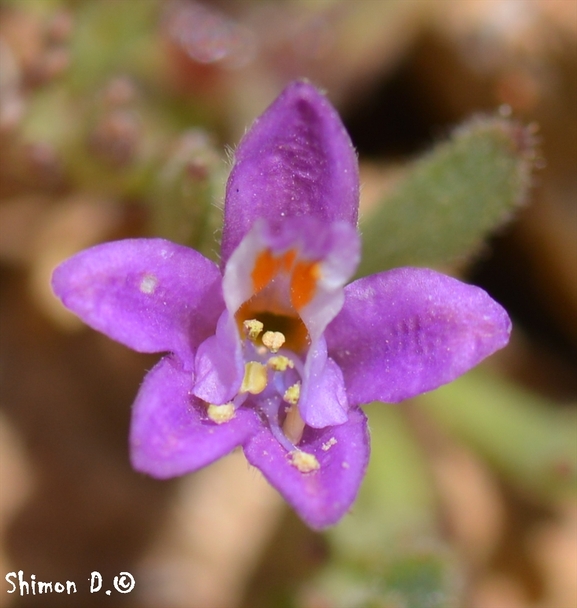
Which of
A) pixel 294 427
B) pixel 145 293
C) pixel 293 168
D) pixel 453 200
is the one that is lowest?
pixel 294 427

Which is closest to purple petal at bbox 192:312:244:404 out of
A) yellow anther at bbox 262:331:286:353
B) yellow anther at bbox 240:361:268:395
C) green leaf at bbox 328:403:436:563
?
yellow anther at bbox 240:361:268:395

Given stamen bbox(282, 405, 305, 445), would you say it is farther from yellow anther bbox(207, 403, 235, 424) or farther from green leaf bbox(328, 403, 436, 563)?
green leaf bbox(328, 403, 436, 563)

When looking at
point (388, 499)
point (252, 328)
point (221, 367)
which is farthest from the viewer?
point (388, 499)

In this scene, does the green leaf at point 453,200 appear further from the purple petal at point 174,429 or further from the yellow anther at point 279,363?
the purple petal at point 174,429

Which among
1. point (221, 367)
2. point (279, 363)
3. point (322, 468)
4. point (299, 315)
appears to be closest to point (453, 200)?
point (299, 315)

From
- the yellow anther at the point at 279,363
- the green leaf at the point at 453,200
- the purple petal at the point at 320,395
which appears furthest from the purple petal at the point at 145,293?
the green leaf at the point at 453,200

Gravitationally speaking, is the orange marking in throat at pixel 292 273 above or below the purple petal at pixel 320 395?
above

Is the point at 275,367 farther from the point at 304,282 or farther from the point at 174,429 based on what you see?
the point at 174,429
